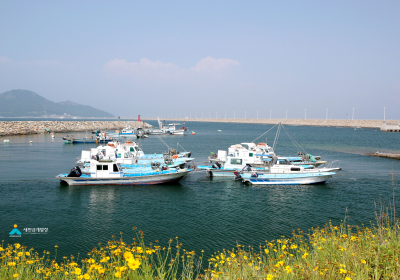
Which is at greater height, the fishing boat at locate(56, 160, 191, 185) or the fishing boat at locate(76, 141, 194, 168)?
the fishing boat at locate(76, 141, 194, 168)

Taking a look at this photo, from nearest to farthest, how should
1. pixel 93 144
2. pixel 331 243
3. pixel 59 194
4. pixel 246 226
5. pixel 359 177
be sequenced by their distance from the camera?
pixel 331 243, pixel 246 226, pixel 59 194, pixel 359 177, pixel 93 144

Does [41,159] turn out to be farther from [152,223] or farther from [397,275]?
[397,275]

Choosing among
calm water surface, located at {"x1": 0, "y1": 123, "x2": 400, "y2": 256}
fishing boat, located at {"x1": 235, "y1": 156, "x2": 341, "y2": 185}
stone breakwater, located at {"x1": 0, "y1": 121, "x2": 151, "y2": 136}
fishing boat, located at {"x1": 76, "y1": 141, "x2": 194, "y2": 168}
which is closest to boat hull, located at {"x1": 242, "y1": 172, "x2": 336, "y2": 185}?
fishing boat, located at {"x1": 235, "y1": 156, "x2": 341, "y2": 185}

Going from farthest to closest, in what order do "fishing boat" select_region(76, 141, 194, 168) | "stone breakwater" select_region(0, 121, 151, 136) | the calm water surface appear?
"stone breakwater" select_region(0, 121, 151, 136) → "fishing boat" select_region(76, 141, 194, 168) → the calm water surface

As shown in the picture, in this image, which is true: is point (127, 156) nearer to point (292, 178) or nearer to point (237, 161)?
point (237, 161)

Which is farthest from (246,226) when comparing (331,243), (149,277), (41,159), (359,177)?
(41,159)

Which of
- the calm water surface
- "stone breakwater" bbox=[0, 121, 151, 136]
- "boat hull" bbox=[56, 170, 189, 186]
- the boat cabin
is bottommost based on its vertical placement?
the calm water surface

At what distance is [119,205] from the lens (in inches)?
914

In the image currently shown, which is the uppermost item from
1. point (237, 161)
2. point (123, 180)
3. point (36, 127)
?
point (36, 127)

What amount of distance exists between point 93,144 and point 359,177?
2268 inches

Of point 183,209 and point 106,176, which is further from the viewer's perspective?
point 106,176

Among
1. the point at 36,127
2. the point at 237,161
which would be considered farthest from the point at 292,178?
the point at 36,127

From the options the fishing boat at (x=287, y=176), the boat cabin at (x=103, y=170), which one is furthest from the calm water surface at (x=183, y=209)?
the boat cabin at (x=103, y=170)

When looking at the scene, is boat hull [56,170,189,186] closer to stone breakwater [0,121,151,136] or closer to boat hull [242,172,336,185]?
boat hull [242,172,336,185]
